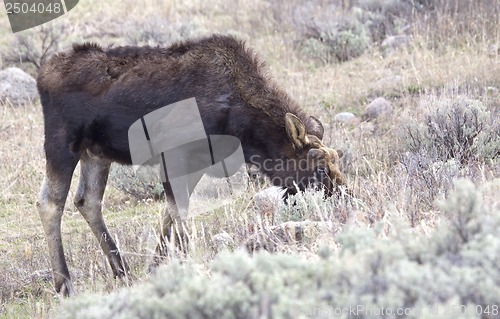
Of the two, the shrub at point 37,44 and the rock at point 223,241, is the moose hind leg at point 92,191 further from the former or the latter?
the shrub at point 37,44

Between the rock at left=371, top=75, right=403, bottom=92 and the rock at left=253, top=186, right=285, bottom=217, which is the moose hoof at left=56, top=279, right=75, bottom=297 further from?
the rock at left=371, top=75, right=403, bottom=92

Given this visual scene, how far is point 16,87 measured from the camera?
13.3 metres

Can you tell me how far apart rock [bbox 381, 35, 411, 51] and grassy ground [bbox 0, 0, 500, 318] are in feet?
0.59

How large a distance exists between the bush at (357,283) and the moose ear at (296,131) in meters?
2.85

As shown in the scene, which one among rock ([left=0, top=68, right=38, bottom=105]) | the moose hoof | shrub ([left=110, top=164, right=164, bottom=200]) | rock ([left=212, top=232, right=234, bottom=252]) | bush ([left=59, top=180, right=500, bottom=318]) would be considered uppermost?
bush ([left=59, top=180, right=500, bottom=318])

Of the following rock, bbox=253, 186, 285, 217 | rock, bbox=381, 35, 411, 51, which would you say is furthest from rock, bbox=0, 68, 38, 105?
rock, bbox=381, 35, 411, 51

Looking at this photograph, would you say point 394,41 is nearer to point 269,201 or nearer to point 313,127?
point 269,201

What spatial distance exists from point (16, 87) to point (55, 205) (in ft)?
21.6

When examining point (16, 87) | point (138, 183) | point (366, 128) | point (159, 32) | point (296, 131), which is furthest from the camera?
point (159, 32)

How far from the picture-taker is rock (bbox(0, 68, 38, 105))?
13141 millimetres

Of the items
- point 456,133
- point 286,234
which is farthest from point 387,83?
point 286,234

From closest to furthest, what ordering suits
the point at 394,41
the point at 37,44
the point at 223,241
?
the point at 223,241, the point at 394,41, the point at 37,44

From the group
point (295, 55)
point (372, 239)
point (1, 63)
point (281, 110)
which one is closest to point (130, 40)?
point (1, 63)

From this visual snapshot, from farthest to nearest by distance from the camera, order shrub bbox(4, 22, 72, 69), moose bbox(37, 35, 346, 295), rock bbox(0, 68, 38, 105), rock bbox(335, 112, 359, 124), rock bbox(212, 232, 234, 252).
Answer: shrub bbox(4, 22, 72, 69) < rock bbox(0, 68, 38, 105) < rock bbox(335, 112, 359, 124) < moose bbox(37, 35, 346, 295) < rock bbox(212, 232, 234, 252)
